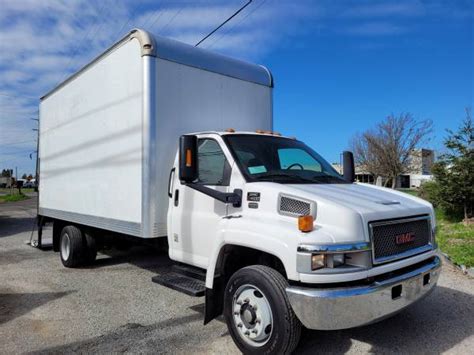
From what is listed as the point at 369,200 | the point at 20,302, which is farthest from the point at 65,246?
the point at 369,200

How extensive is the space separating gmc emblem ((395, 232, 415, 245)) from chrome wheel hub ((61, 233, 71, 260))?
607cm

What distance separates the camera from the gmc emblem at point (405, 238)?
3.86 meters

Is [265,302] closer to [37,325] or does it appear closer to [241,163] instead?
[241,163]

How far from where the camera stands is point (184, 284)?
4688mm

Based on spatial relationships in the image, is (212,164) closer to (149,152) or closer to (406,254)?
(149,152)

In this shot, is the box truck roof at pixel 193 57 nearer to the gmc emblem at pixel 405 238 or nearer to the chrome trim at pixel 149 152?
the chrome trim at pixel 149 152

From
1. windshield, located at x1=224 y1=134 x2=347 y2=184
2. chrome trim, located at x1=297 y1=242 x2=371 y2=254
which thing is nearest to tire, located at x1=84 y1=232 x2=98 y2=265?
windshield, located at x1=224 y1=134 x2=347 y2=184

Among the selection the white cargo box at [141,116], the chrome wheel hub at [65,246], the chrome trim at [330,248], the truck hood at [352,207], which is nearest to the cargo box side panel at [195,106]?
the white cargo box at [141,116]

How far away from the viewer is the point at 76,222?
7484 millimetres

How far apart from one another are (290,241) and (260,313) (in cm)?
75

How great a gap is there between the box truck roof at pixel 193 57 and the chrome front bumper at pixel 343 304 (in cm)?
349

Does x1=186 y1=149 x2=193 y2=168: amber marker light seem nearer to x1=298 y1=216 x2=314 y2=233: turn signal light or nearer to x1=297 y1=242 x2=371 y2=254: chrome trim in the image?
x1=298 y1=216 x2=314 y2=233: turn signal light

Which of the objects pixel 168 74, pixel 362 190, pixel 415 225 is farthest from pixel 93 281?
pixel 415 225

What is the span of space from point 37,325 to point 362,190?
4.04 metres
